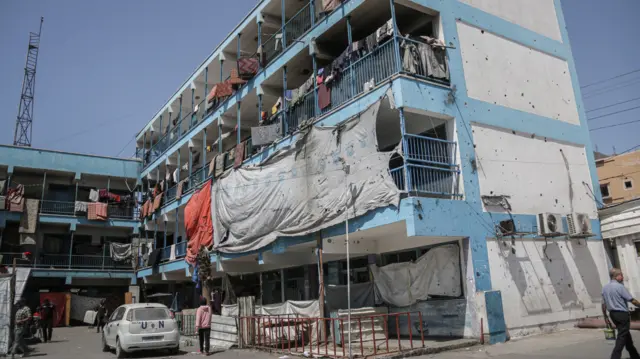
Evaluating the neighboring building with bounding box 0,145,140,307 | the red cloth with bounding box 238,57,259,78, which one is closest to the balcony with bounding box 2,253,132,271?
the neighboring building with bounding box 0,145,140,307

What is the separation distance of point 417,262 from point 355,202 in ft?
8.80

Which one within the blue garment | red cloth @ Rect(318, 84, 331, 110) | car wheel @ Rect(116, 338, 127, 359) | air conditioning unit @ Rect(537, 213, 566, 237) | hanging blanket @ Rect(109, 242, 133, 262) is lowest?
car wheel @ Rect(116, 338, 127, 359)

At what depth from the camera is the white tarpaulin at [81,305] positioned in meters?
30.3

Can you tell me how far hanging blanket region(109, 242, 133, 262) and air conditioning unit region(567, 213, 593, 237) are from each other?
28.2 metres

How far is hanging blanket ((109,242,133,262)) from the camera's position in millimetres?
32566

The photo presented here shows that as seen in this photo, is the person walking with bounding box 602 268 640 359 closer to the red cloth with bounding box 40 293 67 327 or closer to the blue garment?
the blue garment

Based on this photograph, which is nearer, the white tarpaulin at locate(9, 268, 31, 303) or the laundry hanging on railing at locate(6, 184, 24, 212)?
the white tarpaulin at locate(9, 268, 31, 303)

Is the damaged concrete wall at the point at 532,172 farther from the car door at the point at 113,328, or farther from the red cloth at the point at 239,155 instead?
the car door at the point at 113,328

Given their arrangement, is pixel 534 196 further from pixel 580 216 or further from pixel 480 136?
pixel 480 136

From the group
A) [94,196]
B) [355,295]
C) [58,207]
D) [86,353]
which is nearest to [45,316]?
[86,353]

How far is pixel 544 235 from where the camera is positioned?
14.0 m

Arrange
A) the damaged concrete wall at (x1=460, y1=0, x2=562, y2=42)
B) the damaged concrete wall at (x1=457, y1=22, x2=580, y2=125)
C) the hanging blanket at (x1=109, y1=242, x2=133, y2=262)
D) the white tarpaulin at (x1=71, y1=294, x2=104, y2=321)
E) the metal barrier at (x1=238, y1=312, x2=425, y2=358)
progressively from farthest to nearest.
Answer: the hanging blanket at (x1=109, y1=242, x2=133, y2=262) → the white tarpaulin at (x1=71, y1=294, x2=104, y2=321) → the damaged concrete wall at (x1=460, y1=0, x2=562, y2=42) → the damaged concrete wall at (x1=457, y1=22, x2=580, y2=125) → the metal barrier at (x1=238, y1=312, x2=425, y2=358)

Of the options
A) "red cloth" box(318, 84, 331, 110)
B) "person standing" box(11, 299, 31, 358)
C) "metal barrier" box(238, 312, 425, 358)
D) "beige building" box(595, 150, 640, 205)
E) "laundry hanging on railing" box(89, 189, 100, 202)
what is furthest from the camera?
"laundry hanging on railing" box(89, 189, 100, 202)

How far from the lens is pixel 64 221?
31.4 metres
